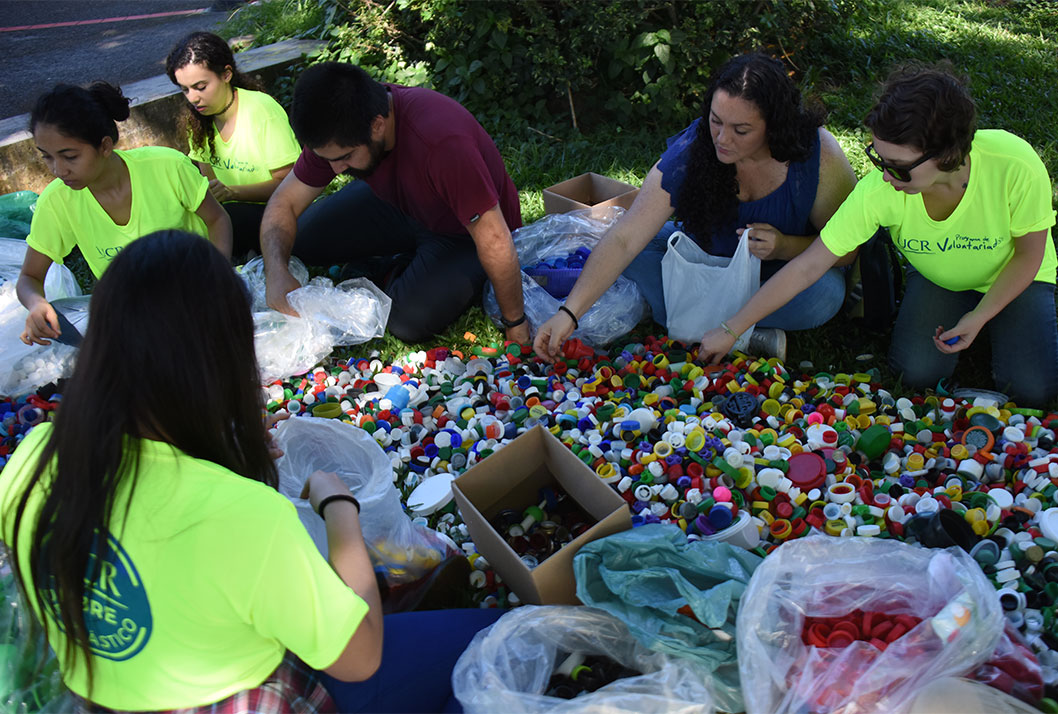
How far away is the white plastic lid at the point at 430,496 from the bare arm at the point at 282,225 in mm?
1077

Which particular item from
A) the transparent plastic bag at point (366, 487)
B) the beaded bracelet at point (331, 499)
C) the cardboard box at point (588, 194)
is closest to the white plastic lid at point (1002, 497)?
the transparent plastic bag at point (366, 487)

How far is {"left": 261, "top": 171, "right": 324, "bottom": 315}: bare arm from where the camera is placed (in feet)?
9.94

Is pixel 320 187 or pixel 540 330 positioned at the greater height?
pixel 320 187

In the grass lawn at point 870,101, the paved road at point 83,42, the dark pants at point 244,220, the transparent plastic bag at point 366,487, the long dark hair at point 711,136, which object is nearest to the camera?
the transparent plastic bag at point 366,487

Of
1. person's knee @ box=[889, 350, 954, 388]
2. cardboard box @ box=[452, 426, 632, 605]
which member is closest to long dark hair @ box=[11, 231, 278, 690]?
cardboard box @ box=[452, 426, 632, 605]

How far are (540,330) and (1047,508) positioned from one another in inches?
60.5

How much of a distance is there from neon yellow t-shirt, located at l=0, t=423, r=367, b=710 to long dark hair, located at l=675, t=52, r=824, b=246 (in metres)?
1.83

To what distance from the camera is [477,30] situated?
14.3 feet

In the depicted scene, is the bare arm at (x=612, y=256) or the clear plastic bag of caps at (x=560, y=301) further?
the clear plastic bag of caps at (x=560, y=301)

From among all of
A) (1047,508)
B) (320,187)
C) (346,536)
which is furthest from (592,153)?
(346,536)

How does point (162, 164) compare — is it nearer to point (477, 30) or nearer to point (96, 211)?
point (96, 211)

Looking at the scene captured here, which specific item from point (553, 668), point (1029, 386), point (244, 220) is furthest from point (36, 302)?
point (1029, 386)

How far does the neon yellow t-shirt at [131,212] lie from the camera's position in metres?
2.76

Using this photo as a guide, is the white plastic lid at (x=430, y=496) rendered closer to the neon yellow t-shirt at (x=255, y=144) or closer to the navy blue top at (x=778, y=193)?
the navy blue top at (x=778, y=193)
